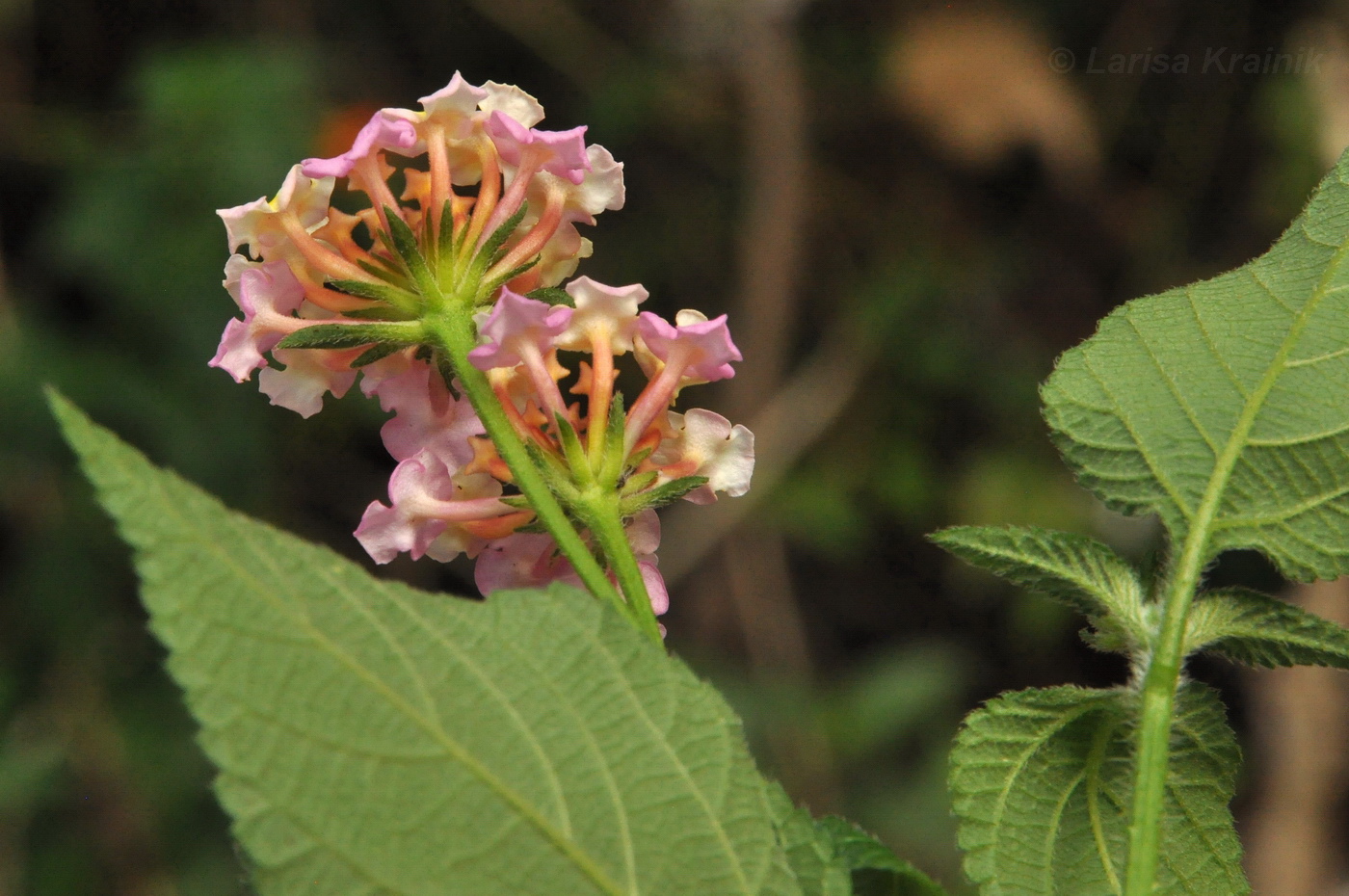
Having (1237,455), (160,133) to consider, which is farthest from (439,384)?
(160,133)

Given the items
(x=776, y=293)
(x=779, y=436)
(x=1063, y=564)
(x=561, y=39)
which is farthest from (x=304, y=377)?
(x=561, y=39)

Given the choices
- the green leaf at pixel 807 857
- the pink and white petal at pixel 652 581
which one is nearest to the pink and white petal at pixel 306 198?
the pink and white petal at pixel 652 581

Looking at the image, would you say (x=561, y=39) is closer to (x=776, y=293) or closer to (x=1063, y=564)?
(x=776, y=293)

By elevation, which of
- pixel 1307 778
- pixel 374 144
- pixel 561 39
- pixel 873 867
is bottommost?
pixel 1307 778

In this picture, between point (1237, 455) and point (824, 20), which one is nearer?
point (1237, 455)

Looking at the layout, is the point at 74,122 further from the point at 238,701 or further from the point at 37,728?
the point at 238,701

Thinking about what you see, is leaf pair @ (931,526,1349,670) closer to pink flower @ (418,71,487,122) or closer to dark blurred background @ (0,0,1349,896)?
pink flower @ (418,71,487,122)
